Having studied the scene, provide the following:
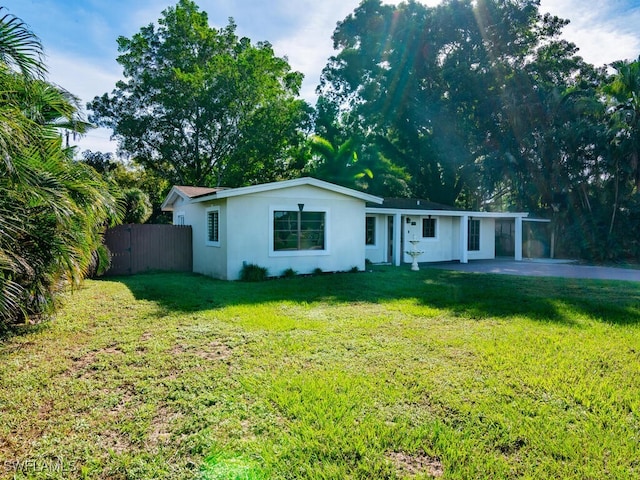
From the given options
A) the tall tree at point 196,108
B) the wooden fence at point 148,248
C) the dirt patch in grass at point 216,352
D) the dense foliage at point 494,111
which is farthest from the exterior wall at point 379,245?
the tall tree at point 196,108

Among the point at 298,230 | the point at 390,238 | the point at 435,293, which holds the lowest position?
the point at 435,293

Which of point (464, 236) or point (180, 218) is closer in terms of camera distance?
point (180, 218)

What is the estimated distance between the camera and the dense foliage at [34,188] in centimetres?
405

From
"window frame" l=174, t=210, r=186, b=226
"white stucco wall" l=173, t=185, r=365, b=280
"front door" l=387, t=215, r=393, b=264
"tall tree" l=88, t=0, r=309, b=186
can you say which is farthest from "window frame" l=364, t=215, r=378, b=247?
"tall tree" l=88, t=0, r=309, b=186

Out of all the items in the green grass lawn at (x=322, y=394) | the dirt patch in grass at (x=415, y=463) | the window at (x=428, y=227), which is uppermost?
the window at (x=428, y=227)

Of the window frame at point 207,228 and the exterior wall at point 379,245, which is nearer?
the window frame at point 207,228

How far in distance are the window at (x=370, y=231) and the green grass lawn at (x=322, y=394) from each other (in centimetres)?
858

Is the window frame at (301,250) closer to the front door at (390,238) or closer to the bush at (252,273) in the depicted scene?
the bush at (252,273)

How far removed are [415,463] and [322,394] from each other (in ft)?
3.77

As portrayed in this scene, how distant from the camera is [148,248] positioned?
44.1 feet

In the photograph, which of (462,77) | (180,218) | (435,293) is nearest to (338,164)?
(462,77)

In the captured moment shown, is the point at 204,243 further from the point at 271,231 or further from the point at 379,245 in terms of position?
the point at 379,245

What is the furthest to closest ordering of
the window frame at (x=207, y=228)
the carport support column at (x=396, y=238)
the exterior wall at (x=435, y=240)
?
the exterior wall at (x=435, y=240) < the carport support column at (x=396, y=238) < the window frame at (x=207, y=228)

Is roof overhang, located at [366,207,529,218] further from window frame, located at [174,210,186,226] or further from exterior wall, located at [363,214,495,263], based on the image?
window frame, located at [174,210,186,226]
